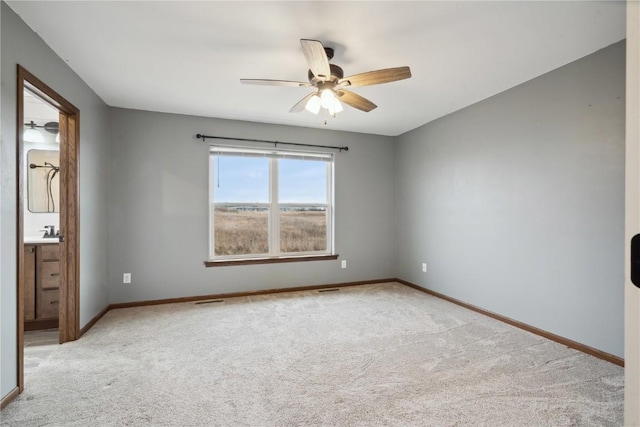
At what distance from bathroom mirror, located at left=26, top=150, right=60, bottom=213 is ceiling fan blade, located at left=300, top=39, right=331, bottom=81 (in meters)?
3.41

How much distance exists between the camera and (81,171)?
2830mm

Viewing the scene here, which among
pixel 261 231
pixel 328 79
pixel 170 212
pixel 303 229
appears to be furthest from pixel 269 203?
pixel 328 79

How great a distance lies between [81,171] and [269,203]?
84.4 inches

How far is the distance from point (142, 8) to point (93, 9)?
1.01 feet

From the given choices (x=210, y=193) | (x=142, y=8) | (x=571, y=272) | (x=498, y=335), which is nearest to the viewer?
(x=142, y=8)

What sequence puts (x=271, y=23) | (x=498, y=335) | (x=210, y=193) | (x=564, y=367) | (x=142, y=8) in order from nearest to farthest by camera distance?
(x=142, y=8) < (x=271, y=23) < (x=564, y=367) < (x=498, y=335) < (x=210, y=193)

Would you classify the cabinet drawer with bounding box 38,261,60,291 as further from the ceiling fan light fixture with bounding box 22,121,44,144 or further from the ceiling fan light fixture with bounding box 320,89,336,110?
the ceiling fan light fixture with bounding box 320,89,336,110

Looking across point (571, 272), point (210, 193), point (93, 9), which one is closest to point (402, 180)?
point (571, 272)

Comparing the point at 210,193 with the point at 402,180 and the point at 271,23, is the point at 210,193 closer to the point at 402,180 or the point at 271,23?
the point at 271,23

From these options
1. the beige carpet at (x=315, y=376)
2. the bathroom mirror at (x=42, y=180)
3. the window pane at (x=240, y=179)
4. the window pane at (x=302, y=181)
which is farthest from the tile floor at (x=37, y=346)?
the window pane at (x=302, y=181)

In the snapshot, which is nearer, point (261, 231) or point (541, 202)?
point (541, 202)

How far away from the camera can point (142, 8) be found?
186 cm

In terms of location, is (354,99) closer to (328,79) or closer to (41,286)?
(328,79)

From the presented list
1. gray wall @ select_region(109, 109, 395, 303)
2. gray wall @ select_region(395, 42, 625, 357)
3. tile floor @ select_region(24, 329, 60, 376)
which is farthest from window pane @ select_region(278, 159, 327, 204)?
tile floor @ select_region(24, 329, 60, 376)
